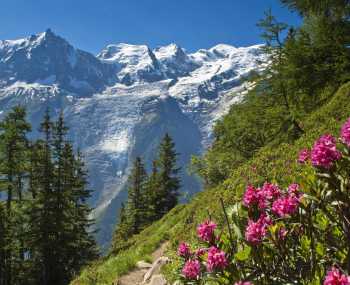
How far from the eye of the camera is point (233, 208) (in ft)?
14.1

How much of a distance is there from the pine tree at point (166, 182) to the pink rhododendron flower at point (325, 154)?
198ft

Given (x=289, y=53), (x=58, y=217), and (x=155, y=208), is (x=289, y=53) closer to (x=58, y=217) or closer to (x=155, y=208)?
(x=58, y=217)

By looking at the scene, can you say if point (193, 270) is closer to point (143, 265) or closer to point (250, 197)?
point (250, 197)

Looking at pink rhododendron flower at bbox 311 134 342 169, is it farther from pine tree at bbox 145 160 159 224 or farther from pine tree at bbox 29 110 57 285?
pine tree at bbox 145 160 159 224

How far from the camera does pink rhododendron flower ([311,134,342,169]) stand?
337 cm

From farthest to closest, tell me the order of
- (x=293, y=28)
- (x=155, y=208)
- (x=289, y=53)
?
(x=155, y=208) < (x=293, y=28) < (x=289, y=53)

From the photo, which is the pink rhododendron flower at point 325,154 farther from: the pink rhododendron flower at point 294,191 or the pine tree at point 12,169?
the pine tree at point 12,169

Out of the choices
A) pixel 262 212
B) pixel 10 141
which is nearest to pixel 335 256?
pixel 262 212

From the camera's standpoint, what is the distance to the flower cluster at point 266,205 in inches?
144

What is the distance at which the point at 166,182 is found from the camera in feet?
218

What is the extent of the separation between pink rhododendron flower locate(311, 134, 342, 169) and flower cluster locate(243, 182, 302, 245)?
19.1 inches

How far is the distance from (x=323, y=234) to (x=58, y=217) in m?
35.7

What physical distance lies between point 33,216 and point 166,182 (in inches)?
1227

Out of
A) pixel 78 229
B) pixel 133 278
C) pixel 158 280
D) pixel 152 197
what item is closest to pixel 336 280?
pixel 158 280
